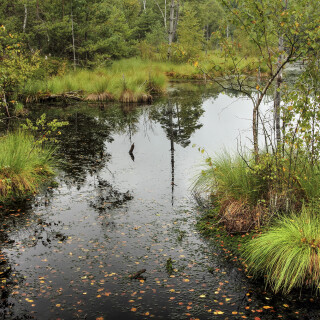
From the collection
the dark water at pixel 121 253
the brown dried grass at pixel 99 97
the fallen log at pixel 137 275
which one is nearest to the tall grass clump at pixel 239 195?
the dark water at pixel 121 253

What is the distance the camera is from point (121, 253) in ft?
19.2

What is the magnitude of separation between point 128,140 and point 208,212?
6.32 meters

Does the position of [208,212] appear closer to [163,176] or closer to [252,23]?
[163,176]

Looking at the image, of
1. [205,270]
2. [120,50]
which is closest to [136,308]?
[205,270]

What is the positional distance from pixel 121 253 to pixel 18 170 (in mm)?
3776

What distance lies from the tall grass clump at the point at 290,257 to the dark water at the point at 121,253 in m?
0.19

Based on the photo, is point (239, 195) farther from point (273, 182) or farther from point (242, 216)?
point (273, 182)

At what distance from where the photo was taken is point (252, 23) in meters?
5.86

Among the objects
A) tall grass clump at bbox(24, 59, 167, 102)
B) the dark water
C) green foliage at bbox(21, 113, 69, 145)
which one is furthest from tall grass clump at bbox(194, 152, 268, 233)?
tall grass clump at bbox(24, 59, 167, 102)

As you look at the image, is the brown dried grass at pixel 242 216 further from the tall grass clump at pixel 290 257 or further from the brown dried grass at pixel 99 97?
the brown dried grass at pixel 99 97

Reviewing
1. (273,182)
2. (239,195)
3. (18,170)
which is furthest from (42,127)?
(273,182)

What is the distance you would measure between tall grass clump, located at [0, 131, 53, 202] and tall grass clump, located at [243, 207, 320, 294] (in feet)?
16.7

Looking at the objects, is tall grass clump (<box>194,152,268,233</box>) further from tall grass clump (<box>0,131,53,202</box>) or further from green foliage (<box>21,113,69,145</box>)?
tall grass clump (<box>0,131,53,202</box>)

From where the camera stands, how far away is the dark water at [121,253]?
4.60 metres
